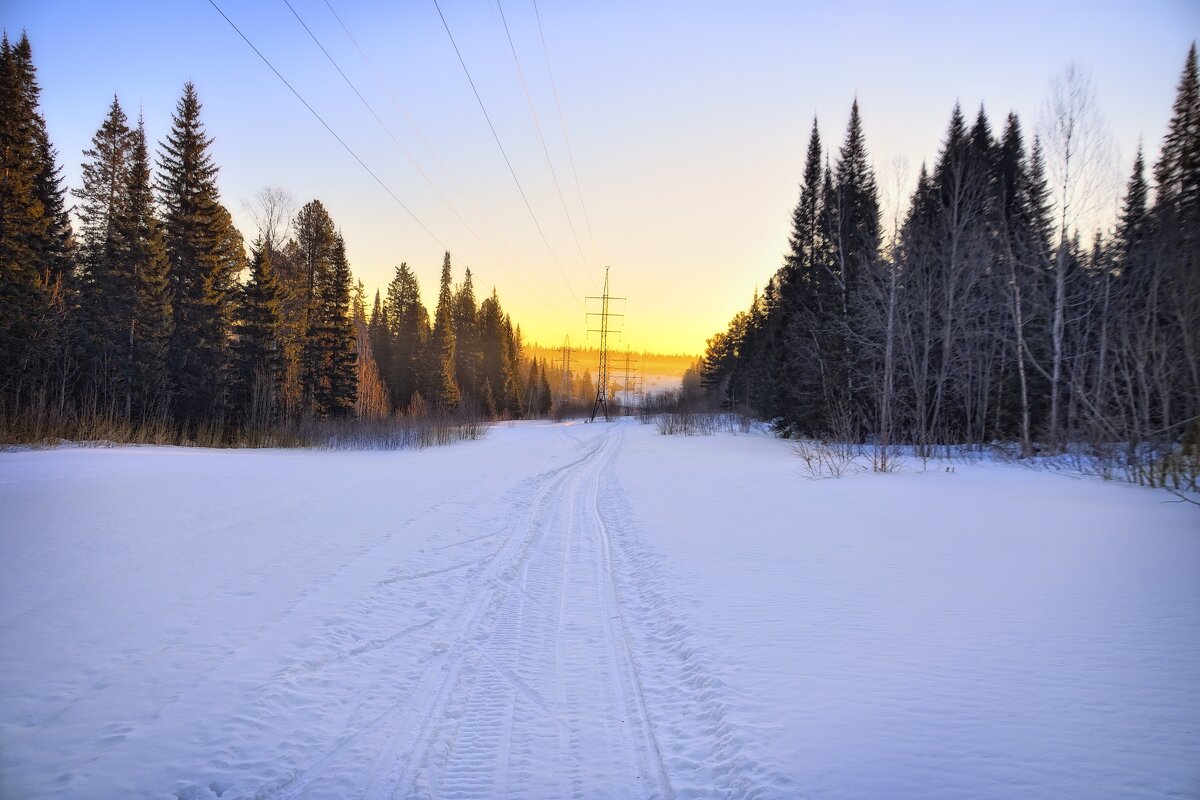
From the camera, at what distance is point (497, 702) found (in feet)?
11.7

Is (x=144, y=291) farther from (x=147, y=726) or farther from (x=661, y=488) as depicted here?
(x=147, y=726)

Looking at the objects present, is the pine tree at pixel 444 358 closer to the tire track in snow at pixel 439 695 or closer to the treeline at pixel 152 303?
the treeline at pixel 152 303

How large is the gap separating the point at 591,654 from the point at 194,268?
32389 mm

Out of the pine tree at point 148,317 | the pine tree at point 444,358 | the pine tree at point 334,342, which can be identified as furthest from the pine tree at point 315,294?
the pine tree at point 444,358

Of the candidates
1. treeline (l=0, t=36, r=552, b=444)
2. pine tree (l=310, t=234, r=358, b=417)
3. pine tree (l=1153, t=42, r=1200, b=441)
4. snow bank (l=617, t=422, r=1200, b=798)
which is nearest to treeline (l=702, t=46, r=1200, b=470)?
pine tree (l=1153, t=42, r=1200, b=441)

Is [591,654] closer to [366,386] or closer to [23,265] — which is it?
[23,265]

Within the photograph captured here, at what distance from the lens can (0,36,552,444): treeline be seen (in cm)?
2080

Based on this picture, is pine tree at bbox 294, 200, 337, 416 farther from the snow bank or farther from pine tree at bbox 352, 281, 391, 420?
the snow bank

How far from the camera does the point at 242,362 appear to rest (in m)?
28.8

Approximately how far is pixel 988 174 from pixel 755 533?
34.3 meters

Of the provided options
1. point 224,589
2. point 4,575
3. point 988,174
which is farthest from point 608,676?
point 988,174

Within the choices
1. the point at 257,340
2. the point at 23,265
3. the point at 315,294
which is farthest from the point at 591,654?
the point at 315,294

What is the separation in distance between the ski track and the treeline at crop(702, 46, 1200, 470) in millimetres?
13441

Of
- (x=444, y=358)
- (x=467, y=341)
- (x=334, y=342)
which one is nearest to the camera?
(x=334, y=342)
